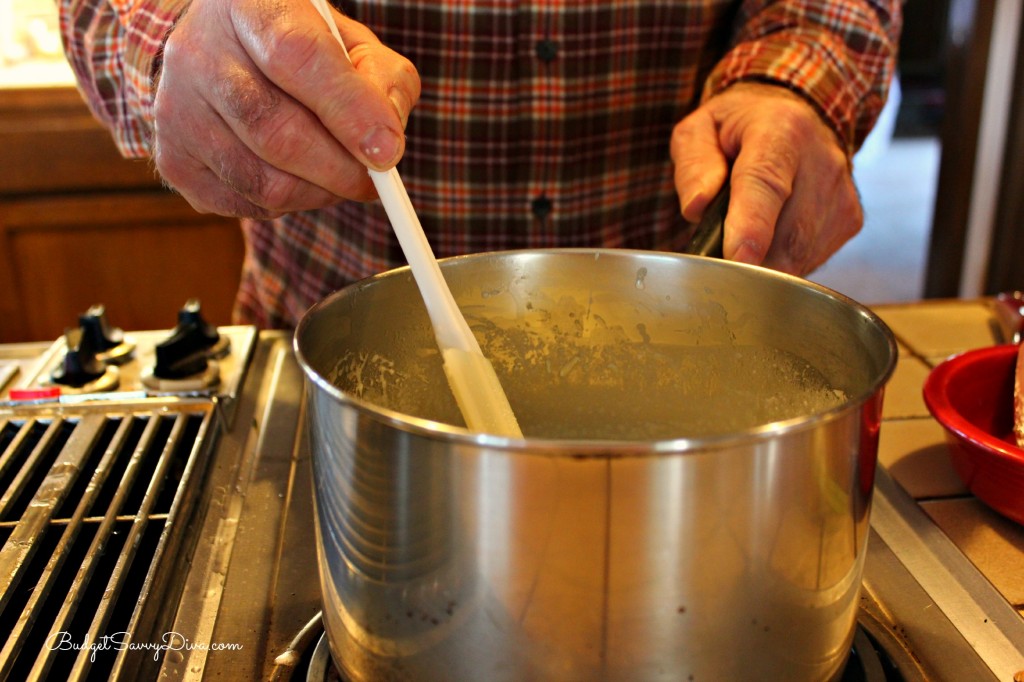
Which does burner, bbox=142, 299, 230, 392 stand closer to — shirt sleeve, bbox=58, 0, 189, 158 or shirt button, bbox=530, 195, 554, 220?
shirt sleeve, bbox=58, 0, 189, 158

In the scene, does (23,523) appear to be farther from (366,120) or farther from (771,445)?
(771,445)

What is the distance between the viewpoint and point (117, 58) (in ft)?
2.65

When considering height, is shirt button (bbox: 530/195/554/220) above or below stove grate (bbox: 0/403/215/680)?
above

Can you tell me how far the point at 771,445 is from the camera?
307mm

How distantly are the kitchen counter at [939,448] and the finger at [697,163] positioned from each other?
21 cm

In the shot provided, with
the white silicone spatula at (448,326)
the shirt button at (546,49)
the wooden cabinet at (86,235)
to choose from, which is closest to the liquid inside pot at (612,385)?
the white silicone spatula at (448,326)

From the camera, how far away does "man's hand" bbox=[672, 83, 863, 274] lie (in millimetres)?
596

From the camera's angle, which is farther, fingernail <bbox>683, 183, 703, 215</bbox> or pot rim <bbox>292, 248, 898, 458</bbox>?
fingernail <bbox>683, 183, 703, 215</bbox>

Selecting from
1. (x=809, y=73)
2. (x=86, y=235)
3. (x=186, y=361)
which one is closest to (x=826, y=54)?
(x=809, y=73)

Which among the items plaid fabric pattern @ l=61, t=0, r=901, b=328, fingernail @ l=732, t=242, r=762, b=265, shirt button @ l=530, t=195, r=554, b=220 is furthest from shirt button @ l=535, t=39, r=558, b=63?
fingernail @ l=732, t=242, r=762, b=265

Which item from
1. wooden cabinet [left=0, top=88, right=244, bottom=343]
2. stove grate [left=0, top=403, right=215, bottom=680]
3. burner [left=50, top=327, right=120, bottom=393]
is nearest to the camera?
stove grate [left=0, top=403, right=215, bottom=680]

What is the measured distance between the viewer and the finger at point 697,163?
0.61 metres

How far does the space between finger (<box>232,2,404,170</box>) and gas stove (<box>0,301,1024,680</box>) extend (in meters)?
0.23

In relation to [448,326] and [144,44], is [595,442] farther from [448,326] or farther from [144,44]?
[144,44]
